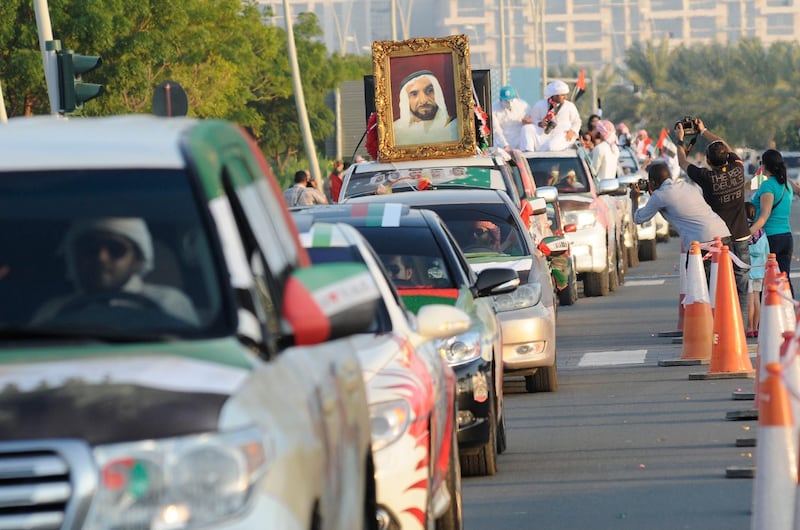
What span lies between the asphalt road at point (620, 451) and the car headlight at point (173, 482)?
5.16m

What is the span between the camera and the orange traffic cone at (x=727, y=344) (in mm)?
15812

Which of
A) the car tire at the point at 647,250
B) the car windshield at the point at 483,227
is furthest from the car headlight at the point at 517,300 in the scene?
the car tire at the point at 647,250

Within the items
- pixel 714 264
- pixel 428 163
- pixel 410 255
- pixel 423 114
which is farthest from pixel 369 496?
pixel 423 114

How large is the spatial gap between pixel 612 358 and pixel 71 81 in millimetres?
5555

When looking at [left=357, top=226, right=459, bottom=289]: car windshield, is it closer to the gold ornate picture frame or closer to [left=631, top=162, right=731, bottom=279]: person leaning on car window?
[left=631, top=162, right=731, bottom=279]: person leaning on car window

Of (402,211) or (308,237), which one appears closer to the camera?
(308,237)

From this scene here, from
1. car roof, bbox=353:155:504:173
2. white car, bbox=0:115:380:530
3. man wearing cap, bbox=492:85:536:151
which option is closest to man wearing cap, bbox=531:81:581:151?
man wearing cap, bbox=492:85:536:151

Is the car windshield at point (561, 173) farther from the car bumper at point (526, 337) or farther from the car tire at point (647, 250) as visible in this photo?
the car bumper at point (526, 337)

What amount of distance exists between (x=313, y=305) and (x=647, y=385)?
10975 millimetres

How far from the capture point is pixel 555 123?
2975 cm

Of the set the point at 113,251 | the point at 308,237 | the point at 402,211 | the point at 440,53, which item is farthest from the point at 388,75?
the point at 113,251

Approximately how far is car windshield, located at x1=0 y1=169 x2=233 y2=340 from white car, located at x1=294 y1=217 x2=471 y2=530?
8.01 ft

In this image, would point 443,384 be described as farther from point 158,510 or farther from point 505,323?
point 505,323

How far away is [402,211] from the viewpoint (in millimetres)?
12000
